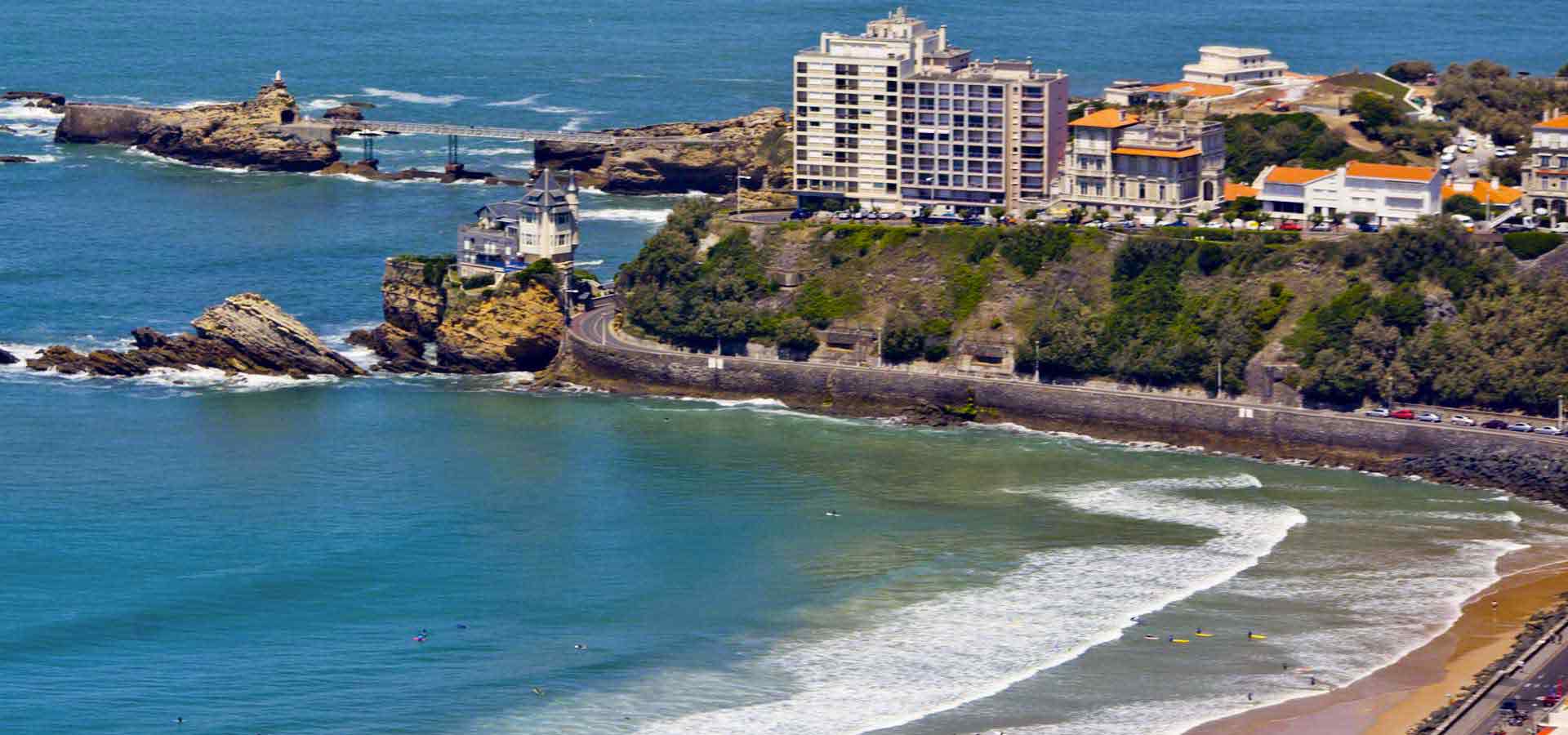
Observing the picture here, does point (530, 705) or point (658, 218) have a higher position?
point (658, 218)

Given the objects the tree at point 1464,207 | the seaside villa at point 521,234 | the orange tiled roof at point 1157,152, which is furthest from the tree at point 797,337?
the tree at point 1464,207

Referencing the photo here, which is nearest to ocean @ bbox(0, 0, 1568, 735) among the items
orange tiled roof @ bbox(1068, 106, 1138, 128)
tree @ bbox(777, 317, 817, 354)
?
tree @ bbox(777, 317, 817, 354)

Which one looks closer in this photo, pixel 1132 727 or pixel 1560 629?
pixel 1132 727

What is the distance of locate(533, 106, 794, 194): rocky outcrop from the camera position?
513ft

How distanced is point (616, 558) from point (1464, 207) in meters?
43.1

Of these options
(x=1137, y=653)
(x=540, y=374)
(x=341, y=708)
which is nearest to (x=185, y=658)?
(x=341, y=708)

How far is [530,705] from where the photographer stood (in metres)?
83.0

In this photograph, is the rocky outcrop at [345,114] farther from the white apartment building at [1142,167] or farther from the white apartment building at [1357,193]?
the white apartment building at [1357,193]

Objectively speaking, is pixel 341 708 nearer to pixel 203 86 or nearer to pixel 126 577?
pixel 126 577

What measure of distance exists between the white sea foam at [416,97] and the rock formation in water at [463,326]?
59810 mm

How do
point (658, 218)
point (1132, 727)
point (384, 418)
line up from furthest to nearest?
point (658, 218) < point (384, 418) < point (1132, 727)

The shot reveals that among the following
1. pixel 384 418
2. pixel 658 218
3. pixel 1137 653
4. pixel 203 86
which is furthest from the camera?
pixel 203 86

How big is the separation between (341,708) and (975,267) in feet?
153

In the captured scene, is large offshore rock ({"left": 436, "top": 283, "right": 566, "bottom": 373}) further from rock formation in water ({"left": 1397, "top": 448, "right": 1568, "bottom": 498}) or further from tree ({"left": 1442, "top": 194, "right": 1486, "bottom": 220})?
tree ({"left": 1442, "top": 194, "right": 1486, "bottom": 220})
